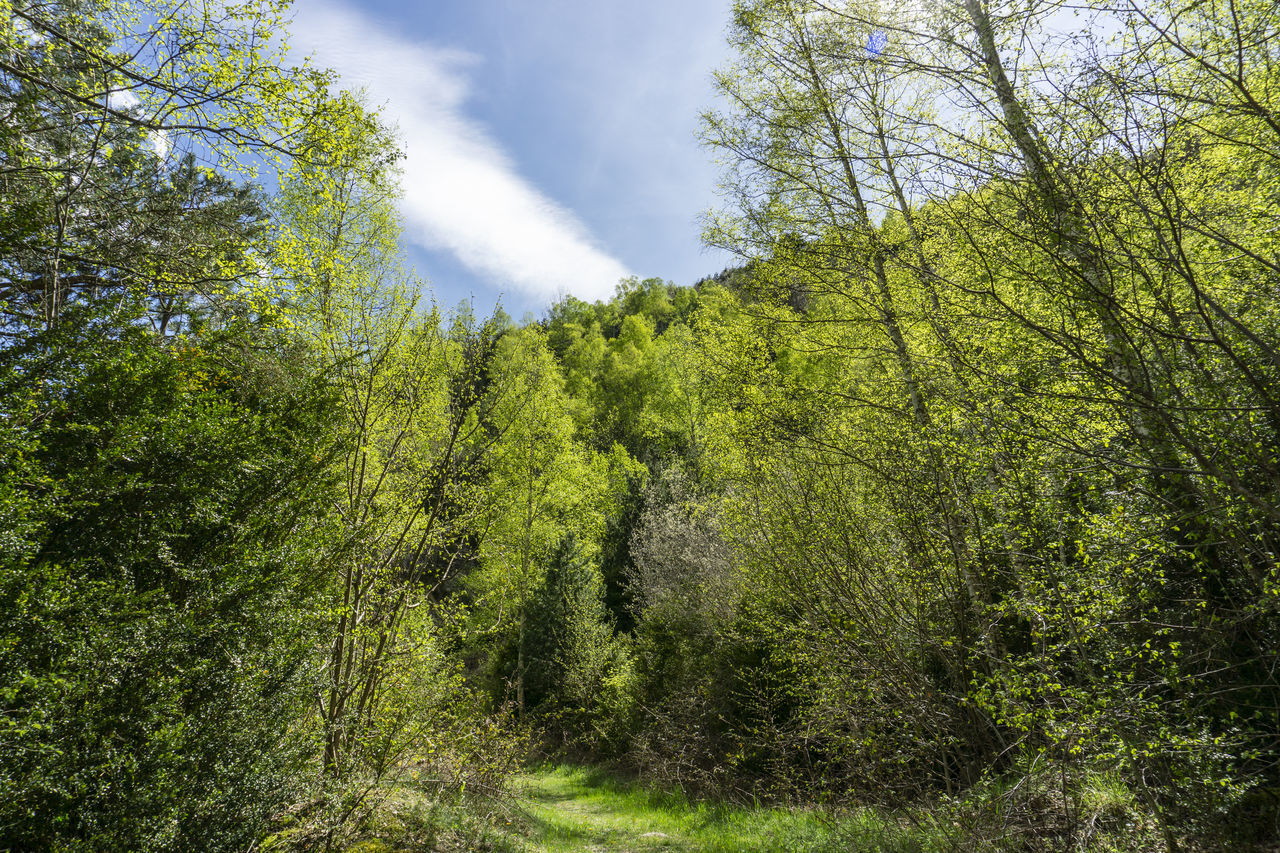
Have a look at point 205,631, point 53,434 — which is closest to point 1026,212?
point 205,631

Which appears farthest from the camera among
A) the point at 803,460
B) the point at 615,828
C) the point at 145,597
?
the point at 615,828

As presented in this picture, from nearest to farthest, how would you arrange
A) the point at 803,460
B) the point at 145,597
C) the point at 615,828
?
the point at 145,597 < the point at 803,460 < the point at 615,828

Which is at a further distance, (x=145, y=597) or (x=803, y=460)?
(x=803, y=460)

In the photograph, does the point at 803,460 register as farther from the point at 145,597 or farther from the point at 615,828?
the point at 615,828

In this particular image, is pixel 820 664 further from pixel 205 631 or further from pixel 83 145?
pixel 83 145

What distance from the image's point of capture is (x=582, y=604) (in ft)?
41.7

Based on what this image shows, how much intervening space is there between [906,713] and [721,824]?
3806 millimetres

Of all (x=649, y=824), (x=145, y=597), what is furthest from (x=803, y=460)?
(x=649, y=824)

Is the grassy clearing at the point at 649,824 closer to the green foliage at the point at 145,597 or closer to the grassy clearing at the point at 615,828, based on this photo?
the grassy clearing at the point at 615,828

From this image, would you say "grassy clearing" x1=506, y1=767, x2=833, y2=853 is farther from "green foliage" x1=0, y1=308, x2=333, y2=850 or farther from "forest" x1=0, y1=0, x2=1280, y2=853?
"green foliage" x1=0, y1=308, x2=333, y2=850

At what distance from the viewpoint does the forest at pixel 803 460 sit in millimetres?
2199

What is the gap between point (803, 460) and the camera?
441cm

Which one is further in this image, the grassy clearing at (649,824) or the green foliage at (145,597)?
the grassy clearing at (649,824)

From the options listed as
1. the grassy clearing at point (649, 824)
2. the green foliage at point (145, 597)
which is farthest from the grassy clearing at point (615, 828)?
the green foliage at point (145, 597)
